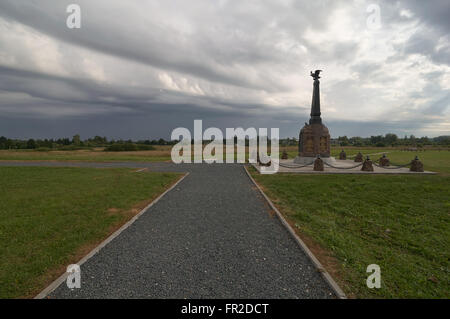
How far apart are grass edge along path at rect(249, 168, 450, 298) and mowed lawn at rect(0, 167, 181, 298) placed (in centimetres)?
515

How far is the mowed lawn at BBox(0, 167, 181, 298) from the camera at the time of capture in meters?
3.35

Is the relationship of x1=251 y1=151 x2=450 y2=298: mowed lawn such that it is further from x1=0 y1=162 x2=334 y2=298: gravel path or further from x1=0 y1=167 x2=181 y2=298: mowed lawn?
x1=0 y1=167 x2=181 y2=298: mowed lawn

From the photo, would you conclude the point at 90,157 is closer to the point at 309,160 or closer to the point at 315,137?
the point at 309,160

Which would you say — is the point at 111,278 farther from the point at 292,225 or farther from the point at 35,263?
the point at 292,225

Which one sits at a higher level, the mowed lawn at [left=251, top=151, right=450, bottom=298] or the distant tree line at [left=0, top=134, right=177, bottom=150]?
the distant tree line at [left=0, top=134, right=177, bottom=150]

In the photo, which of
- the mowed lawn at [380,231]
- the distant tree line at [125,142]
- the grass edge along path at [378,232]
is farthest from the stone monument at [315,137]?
the distant tree line at [125,142]

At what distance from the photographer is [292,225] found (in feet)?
18.3

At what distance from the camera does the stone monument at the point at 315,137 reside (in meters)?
19.1

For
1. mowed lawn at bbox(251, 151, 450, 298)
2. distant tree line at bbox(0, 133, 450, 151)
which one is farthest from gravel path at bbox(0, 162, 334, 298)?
distant tree line at bbox(0, 133, 450, 151)

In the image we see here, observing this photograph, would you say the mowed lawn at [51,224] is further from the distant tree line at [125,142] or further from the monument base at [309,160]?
the distant tree line at [125,142]
